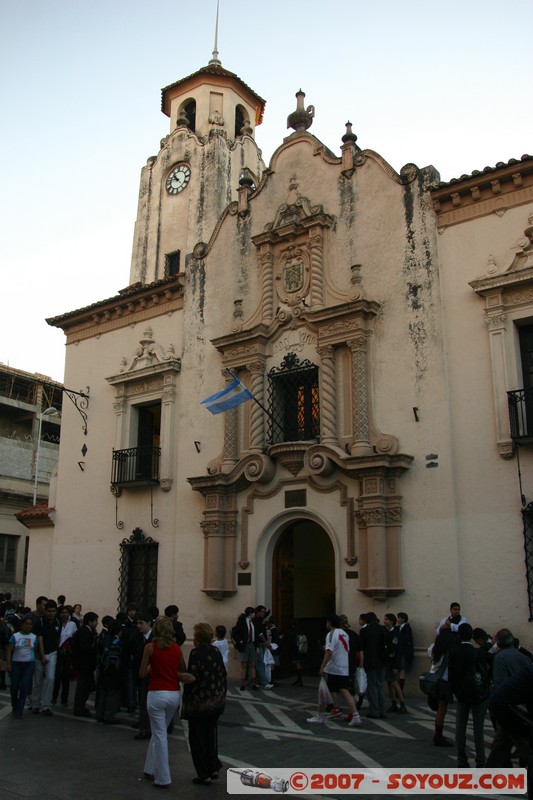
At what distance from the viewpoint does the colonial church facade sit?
1377cm

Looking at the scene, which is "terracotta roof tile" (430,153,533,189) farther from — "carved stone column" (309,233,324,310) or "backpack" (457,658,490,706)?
"backpack" (457,658,490,706)

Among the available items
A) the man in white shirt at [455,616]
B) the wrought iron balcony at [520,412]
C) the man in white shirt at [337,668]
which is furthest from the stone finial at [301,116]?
the man in white shirt at [337,668]

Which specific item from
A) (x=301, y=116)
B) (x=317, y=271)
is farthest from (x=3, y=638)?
(x=301, y=116)

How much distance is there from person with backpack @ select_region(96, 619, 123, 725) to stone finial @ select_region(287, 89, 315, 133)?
12939mm

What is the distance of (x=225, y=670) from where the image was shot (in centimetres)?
779

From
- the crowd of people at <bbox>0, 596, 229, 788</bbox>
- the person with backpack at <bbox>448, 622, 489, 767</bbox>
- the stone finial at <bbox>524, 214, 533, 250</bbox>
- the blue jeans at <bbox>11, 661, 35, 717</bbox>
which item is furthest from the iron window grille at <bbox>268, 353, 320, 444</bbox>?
the person with backpack at <bbox>448, 622, 489, 767</bbox>

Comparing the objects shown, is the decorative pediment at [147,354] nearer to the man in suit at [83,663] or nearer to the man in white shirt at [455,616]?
the man in suit at [83,663]

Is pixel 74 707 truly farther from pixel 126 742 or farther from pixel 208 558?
pixel 208 558

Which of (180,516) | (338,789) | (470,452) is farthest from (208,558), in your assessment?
(338,789)

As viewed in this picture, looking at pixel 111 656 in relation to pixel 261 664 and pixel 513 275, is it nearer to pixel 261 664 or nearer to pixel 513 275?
pixel 261 664

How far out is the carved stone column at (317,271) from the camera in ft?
54.3

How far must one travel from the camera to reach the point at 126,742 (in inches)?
371

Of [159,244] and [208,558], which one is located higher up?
[159,244]

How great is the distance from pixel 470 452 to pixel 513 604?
2.78 metres
